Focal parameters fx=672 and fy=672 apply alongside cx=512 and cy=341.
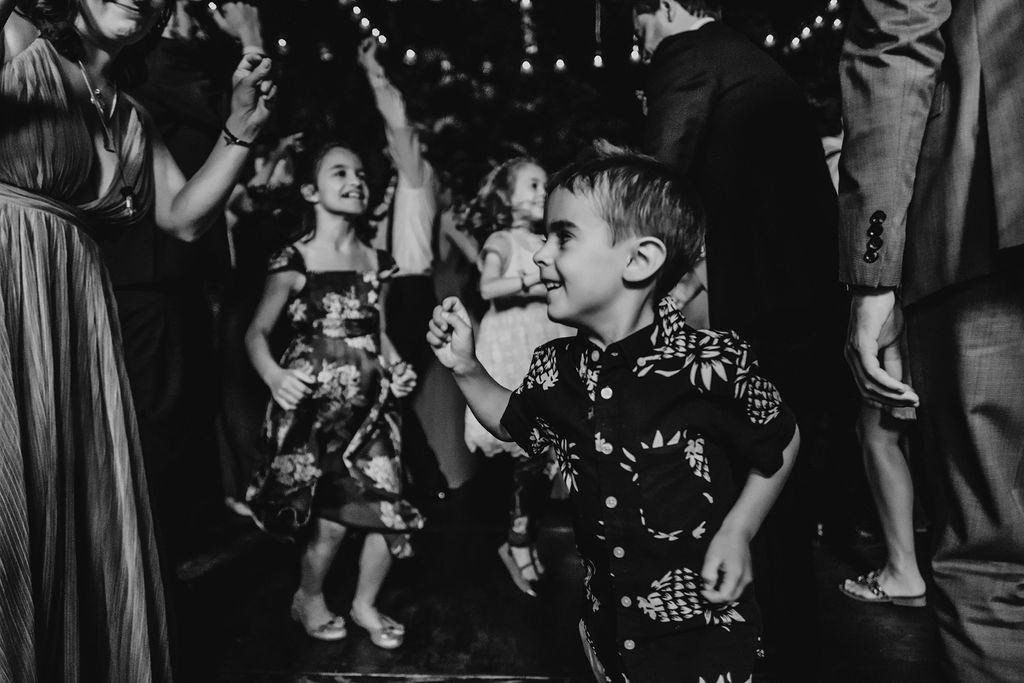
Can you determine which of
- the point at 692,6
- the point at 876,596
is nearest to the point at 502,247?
the point at 692,6

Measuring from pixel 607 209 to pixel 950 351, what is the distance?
547 millimetres

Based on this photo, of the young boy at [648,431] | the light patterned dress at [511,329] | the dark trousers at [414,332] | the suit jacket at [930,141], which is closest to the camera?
the suit jacket at [930,141]

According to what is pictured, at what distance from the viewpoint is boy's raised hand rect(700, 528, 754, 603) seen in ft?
3.12

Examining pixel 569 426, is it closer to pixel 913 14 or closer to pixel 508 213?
pixel 913 14

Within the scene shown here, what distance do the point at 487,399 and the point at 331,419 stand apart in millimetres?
956

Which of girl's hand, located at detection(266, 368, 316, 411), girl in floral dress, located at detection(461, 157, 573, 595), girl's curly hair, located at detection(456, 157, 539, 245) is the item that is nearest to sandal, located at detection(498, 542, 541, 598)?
girl in floral dress, located at detection(461, 157, 573, 595)

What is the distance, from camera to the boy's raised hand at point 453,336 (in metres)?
1.11

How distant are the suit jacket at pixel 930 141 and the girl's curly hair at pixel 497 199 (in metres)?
1.47

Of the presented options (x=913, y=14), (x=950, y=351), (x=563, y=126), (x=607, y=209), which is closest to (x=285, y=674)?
(x=607, y=209)

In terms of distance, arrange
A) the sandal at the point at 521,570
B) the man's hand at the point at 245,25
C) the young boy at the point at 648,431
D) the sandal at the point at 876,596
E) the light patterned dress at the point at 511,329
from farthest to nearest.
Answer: the light patterned dress at the point at 511,329
the sandal at the point at 521,570
the sandal at the point at 876,596
the man's hand at the point at 245,25
the young boy at the point at 648,431

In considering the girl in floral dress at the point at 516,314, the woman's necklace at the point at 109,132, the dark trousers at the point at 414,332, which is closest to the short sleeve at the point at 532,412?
the woman's necklace at the point at 109,132

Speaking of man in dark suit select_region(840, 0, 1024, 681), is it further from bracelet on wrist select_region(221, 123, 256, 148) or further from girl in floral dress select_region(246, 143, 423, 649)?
girl in floral dress select_region(246, 143, 423, 649)

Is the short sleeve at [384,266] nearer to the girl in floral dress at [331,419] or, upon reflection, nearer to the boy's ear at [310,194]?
the girl in floral dress at [331,419]

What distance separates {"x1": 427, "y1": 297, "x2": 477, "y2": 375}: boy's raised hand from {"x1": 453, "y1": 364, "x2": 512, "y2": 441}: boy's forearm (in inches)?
1.8
